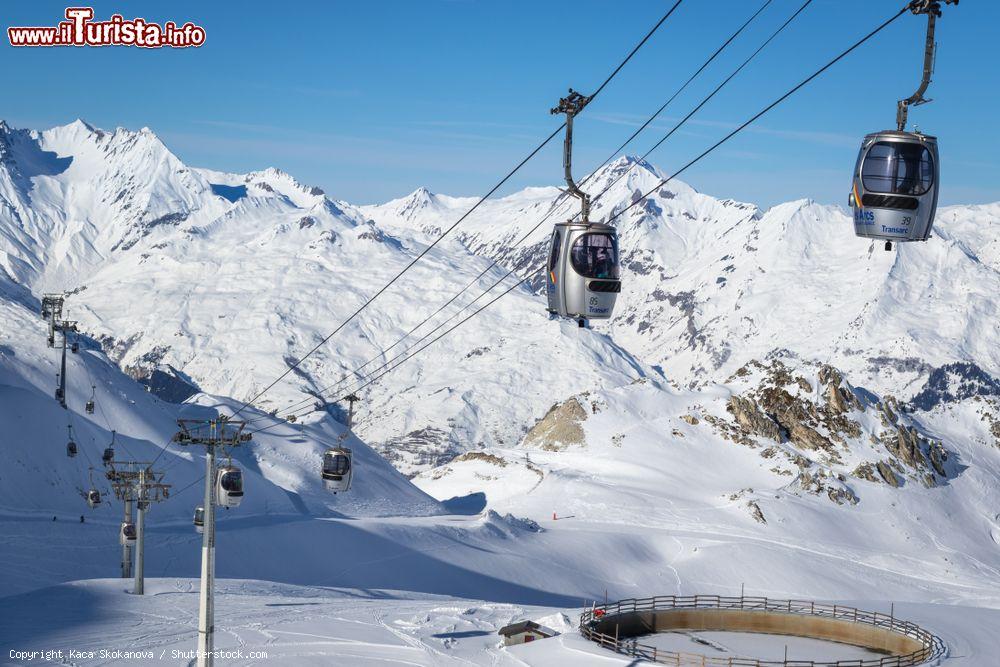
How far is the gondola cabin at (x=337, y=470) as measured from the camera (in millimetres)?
55562

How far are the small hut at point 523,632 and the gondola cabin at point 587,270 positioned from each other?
2415 centimetres

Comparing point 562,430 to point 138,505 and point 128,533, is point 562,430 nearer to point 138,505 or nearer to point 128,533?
point 128,533

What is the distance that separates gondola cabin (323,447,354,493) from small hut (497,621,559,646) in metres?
10.5

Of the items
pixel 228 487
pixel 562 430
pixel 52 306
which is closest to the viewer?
pixel 228 487

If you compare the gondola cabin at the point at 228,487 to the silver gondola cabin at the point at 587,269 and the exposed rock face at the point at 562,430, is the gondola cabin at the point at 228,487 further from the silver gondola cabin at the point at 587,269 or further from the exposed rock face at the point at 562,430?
the exposed rock face at the point at 562,430

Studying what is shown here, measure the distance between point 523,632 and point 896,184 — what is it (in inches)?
1314

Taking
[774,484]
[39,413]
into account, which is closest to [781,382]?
[774,484]

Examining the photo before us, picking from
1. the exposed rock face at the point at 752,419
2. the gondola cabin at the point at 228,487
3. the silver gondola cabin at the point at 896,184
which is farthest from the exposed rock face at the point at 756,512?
the silver gondola cabin at the point at 896,184

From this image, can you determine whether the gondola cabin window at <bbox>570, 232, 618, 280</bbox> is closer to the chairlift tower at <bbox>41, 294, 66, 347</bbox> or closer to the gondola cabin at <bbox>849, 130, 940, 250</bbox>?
the gondola cabin at <bbox>849, 130, 940, 250</bbox>

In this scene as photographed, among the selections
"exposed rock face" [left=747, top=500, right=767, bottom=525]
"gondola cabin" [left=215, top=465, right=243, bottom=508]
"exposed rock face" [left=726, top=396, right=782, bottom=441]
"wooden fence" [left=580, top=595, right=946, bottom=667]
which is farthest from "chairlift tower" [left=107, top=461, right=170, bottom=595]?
"exposed rock face" [left=726, top=396, right=782, bottom=441]

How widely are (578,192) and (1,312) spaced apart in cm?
16782

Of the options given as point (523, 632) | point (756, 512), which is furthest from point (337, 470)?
point (756, 512)

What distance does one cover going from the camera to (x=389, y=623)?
58.0 m

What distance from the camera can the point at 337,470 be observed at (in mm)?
55656
